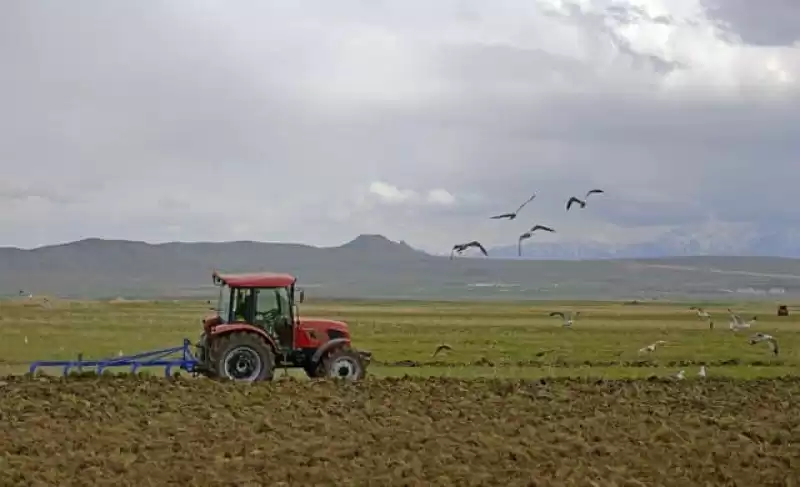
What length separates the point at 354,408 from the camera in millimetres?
18453

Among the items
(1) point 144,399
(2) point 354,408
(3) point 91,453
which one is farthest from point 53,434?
(2) point 354,408

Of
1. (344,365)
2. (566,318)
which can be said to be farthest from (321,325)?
(566,318)

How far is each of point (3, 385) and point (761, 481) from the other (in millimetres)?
12964

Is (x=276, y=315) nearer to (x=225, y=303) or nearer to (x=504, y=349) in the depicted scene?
(x=225, y=303)

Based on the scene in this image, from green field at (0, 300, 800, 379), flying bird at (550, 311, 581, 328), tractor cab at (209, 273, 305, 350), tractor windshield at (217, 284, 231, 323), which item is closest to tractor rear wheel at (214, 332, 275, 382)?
tractor cab at (209, 273, 305, 350)

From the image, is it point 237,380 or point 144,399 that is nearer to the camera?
point 144,399

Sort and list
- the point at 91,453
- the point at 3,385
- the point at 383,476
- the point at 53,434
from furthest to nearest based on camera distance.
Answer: the point at 3,385
the point at 53,434
the point at 91,453
the point at 383,476

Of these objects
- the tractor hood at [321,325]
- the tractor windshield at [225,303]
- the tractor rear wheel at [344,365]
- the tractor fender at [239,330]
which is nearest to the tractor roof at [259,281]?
the tractor windshield at [225,303]

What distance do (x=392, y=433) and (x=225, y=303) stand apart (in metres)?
7.64

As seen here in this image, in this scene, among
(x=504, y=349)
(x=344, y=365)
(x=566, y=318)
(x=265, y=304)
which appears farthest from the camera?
(x=566, y=318)

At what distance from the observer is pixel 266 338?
875 inches

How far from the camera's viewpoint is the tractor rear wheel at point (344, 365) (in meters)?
22.7

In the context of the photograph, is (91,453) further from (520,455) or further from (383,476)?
(520,455)

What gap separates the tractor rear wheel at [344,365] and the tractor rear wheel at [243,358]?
1.10 metres
